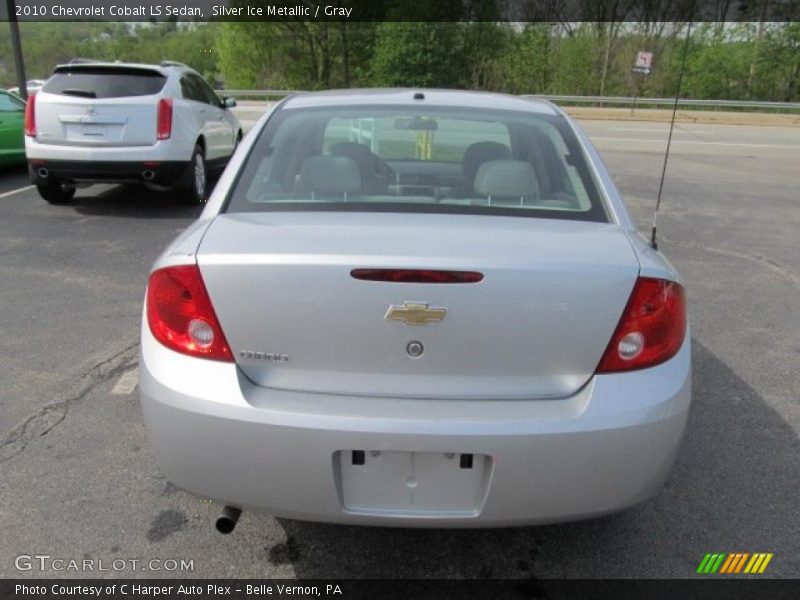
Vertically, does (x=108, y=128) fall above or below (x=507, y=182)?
below

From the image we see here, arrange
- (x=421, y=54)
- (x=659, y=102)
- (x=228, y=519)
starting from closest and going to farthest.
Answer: (x=228, y=519) → (x=659, y=102) → (x=421, y=54)

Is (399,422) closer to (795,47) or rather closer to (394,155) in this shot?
(394,155)

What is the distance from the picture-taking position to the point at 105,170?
7.62 meters

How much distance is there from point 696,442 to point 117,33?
1866 inches

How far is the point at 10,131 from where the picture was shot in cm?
993

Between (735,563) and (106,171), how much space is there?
727cm

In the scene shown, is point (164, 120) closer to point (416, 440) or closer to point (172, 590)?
point (172, 590)

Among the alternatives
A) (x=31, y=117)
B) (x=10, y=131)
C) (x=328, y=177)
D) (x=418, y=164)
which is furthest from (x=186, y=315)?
(x=10, y=131)

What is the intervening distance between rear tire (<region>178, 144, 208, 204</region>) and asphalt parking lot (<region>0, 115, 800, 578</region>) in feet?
6.42

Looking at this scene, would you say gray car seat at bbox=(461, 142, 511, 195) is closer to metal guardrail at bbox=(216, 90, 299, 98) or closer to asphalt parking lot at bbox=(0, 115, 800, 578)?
asphalt parking lot at bbox=(0, 115, 800, 578)

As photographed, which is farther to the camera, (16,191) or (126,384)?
(16,191)

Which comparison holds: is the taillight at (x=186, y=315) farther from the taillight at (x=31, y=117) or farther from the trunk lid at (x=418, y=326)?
the taillight at (x=31, y=117)

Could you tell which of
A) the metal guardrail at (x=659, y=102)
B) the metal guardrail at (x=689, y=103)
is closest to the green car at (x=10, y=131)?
the metal guardrail at (x=659, y=102)

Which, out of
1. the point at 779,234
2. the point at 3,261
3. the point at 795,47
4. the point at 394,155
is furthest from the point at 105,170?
the point at 795,47
